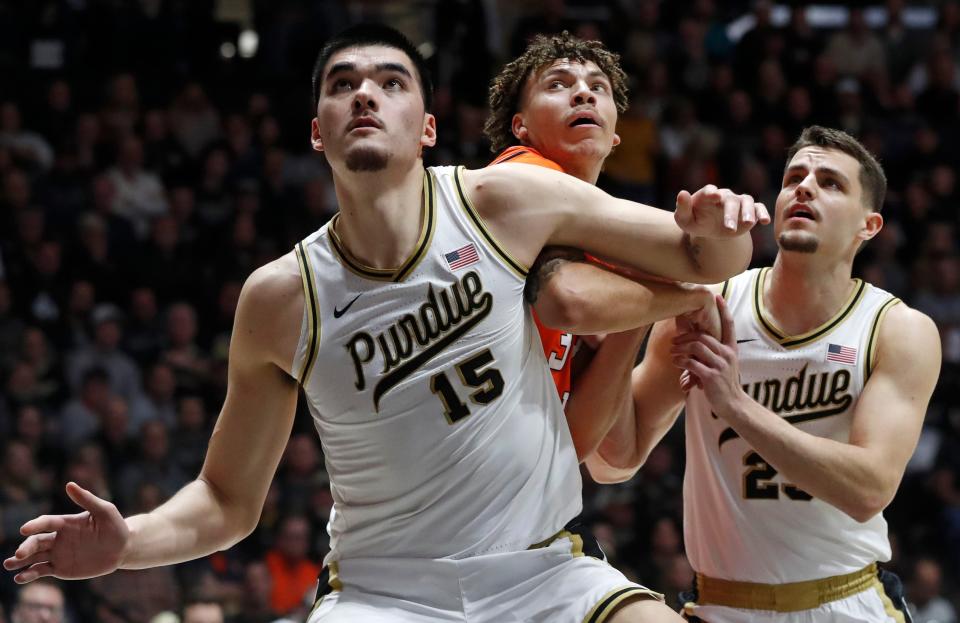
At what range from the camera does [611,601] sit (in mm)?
3658

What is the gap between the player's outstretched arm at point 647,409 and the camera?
4758 millimetres

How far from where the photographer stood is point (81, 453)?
8.84 meters

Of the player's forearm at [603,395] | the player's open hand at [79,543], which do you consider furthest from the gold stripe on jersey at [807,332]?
the player's open hand at [79,543]

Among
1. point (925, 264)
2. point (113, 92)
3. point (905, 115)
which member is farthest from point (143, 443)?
point (905, 115)

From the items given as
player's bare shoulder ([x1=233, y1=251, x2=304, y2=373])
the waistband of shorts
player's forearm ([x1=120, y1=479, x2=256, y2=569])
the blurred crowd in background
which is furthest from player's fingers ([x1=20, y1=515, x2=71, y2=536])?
the blurred crowd in background

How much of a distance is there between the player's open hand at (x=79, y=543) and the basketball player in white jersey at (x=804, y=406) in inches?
73.0

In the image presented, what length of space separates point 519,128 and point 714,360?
1301mm

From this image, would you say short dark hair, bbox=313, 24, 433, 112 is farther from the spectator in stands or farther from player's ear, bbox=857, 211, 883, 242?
the spectator in stands

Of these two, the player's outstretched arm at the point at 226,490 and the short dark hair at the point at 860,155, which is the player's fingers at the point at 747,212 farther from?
the player's outstretched arm at the point at 226,490

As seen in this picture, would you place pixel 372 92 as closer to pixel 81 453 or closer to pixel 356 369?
pixel 356 369

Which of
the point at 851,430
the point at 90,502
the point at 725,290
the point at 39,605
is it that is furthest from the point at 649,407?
the point at 39,605

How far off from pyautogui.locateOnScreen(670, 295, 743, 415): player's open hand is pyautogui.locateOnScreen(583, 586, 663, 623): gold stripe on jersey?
799mm

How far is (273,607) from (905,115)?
8.06m

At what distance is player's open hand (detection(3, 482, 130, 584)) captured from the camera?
3.76 meters
